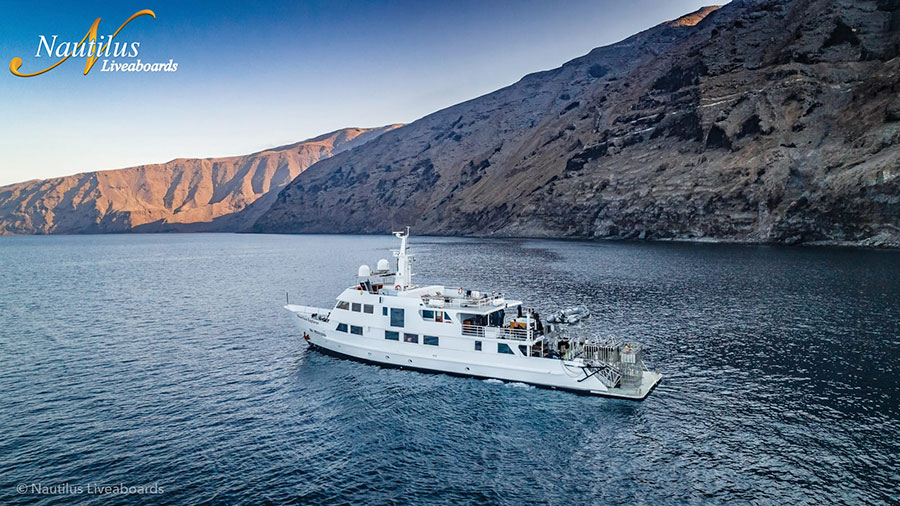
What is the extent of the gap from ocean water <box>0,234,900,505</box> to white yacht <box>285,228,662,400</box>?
3.73 feet

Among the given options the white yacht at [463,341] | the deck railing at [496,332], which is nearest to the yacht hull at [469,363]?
the white yacht at [463,341]

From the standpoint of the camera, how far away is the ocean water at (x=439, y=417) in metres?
20.6

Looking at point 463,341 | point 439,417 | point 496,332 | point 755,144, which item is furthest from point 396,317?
point 755,144

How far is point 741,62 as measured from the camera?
155 metres

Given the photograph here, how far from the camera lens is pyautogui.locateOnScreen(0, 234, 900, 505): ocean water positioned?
20.6 meters

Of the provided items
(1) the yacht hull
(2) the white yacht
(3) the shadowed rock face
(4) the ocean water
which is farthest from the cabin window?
(3) the shadowed rock face

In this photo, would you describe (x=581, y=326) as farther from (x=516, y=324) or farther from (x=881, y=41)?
(x=881, y=41)

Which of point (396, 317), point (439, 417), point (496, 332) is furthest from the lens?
point (396, 317)

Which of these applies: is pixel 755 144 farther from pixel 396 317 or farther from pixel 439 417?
pixel 439 417

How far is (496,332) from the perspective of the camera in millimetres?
33375

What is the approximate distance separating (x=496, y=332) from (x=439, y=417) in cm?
795

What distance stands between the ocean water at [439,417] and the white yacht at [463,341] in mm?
1136

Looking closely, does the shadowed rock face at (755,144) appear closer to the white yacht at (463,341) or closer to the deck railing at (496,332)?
the white yacht at (463,341)

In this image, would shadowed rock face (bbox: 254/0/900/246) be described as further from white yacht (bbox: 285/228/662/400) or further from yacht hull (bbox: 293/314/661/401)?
yacht hull (bbox: 293/314/661/401)
